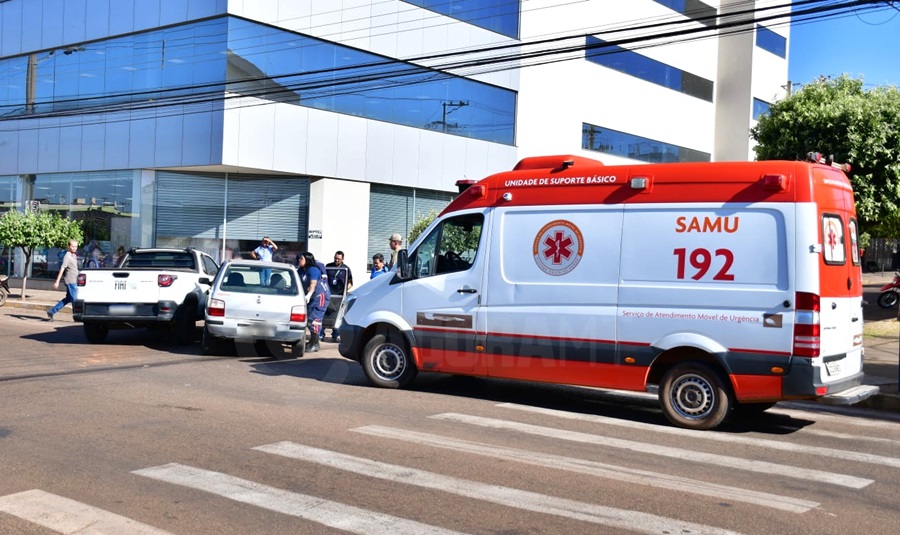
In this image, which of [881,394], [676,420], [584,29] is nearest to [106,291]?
[676,420]

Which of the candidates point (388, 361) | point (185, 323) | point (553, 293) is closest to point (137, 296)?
point (185, 323)

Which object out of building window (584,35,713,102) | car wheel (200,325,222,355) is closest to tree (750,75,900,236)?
building window (584,35,713,102)

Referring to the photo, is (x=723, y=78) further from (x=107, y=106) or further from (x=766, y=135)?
(x=107, y=106)

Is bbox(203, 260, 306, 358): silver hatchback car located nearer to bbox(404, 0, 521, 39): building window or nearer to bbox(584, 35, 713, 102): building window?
bbox(404, 0, 521, 39): building window

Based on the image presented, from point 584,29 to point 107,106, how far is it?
16.9 m

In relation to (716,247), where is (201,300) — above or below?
below

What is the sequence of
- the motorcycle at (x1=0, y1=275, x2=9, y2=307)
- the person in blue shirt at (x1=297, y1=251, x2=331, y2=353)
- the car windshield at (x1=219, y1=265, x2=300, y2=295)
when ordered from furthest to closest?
the motorcycle at (x1=0, y1=275, x2=9, y2=307)
the person in blue shirt at (x1=297, y1=251, x2=331, y2=353)
the car windshield at (x1=219, y1=265, x2=300, y2=295)

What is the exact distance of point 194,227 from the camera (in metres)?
24.5

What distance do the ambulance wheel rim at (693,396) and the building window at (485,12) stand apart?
20498mm

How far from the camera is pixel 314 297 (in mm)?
15297

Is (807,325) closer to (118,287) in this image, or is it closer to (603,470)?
(603,470)

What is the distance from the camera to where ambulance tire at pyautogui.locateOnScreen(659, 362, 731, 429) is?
8523 millimetres

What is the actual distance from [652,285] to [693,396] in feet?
4.02

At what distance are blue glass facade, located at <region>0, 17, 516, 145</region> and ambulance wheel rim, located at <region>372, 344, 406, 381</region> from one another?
12617 millimetres
